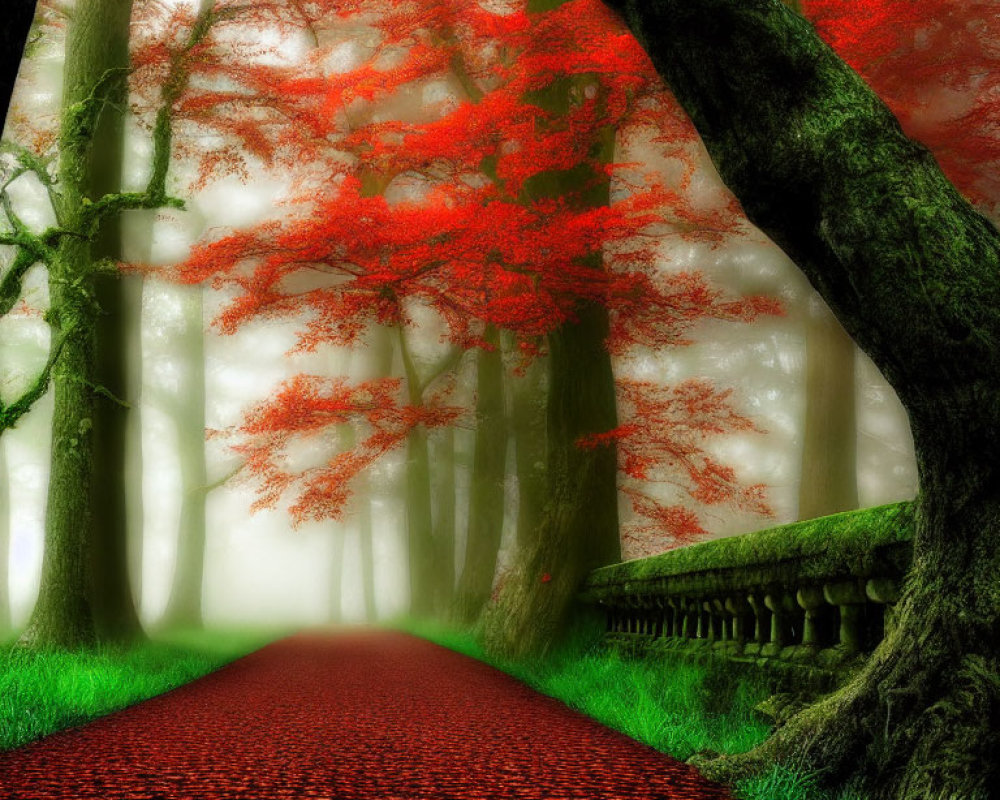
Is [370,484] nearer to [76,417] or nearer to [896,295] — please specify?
[76,417]

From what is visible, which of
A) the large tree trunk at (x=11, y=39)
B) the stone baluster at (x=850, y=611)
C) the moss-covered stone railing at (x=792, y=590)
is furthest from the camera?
the stone baluster at (x=850, y=611)

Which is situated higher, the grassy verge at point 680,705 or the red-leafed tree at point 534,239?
the red-leafed tree at point 534,239

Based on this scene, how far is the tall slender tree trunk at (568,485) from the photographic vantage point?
9055 mm

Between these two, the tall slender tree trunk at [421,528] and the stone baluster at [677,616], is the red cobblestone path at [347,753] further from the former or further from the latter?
the tall slender tree trunk at [421,528]

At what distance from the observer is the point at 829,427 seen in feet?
43.9

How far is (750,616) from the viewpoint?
4824mm

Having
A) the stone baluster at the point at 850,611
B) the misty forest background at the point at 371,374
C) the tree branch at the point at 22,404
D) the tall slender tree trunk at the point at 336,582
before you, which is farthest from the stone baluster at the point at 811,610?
the tall slender tree trunk at the point at 336,582

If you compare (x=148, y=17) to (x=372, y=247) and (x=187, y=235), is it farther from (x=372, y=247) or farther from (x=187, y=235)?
(x=187, y=235)

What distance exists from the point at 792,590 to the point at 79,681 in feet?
15.2

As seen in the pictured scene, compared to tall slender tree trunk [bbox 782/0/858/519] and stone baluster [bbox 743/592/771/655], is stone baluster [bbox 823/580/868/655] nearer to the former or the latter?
stone baluster [bbox 743/592/771/655]

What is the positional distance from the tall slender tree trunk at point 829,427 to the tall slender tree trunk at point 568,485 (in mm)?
4638

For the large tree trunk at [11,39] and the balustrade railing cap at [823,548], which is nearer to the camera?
the large tree trunk at [11,39]

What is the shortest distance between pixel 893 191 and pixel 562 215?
687cm

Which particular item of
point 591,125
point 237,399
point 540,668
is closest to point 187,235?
point 237,399
